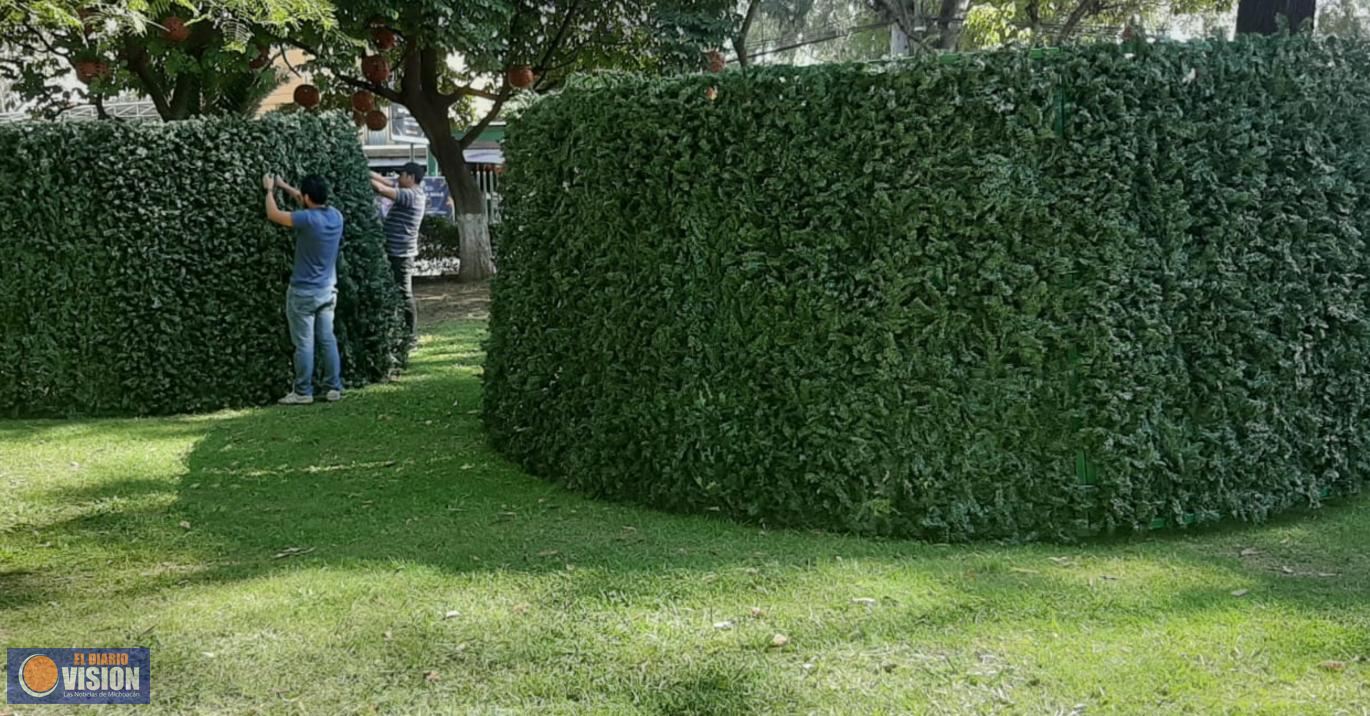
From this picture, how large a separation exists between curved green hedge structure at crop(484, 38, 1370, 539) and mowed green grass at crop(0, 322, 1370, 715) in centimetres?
32

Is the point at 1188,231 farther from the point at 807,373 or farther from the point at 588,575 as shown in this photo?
the point at 588,575

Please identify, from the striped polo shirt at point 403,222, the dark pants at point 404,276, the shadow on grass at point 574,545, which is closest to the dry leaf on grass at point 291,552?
the shadow on grass at point 574,545

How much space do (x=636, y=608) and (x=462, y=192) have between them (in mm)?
15960

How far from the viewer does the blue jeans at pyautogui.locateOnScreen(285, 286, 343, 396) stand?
1020 centimetres

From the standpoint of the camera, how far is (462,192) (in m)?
20.3

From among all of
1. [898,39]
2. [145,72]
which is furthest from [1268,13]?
[898,39]

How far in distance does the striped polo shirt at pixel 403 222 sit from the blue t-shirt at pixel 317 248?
1.86m

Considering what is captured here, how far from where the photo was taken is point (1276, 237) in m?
6.25

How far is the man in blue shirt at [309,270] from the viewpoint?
10031 millimetres

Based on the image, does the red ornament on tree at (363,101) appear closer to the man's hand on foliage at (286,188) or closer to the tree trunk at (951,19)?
the man's hand on foliage at (286,188)

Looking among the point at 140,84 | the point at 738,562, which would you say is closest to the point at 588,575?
the point at 738,562

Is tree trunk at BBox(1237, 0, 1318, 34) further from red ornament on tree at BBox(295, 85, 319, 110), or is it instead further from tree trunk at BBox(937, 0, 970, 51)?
red ornament on tree at BBox(295, 85, 319, 110)

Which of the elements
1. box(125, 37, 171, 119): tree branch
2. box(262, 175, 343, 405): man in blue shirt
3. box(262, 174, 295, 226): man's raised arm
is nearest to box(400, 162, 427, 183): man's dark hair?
box(262, 175, 343, 405): man in blue shirt

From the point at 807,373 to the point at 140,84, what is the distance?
1189 cm
